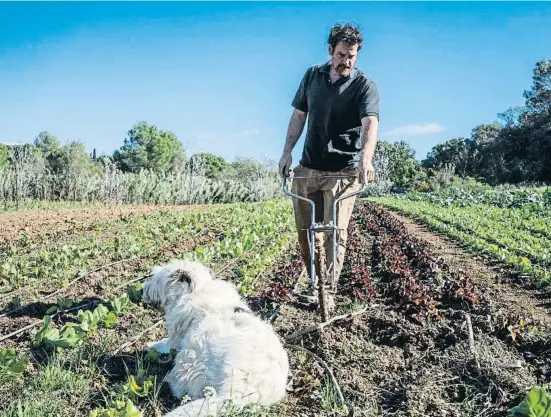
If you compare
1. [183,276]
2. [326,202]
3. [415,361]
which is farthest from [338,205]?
[183,276]

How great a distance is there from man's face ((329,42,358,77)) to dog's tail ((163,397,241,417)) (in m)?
3.01

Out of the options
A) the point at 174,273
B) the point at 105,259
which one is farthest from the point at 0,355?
the point at 105,259

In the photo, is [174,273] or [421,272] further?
[421,272]

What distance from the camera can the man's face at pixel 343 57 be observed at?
4.54m

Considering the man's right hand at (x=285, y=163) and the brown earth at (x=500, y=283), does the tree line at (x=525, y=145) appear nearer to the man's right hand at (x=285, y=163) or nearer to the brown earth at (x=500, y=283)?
the brown earth at (x=500, y=283)

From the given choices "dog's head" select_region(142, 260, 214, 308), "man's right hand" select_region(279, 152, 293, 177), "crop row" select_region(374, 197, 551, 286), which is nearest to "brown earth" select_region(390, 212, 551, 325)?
"crop row" select_region(374, 197, 551, 286)

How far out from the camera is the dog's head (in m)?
3.97

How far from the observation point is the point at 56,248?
30.4 ft

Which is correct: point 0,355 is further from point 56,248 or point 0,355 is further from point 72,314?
point 56,248

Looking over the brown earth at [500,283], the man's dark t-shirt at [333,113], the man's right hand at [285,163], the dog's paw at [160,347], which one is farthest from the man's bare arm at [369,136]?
the brown earth at [500,283]

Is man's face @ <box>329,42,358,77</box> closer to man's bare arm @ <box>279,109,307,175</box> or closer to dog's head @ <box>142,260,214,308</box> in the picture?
man's bare arm @ <box>279,109,307,175</box>

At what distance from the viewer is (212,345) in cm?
331

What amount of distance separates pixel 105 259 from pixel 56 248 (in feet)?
4.70

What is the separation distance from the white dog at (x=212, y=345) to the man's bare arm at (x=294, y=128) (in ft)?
6.01
